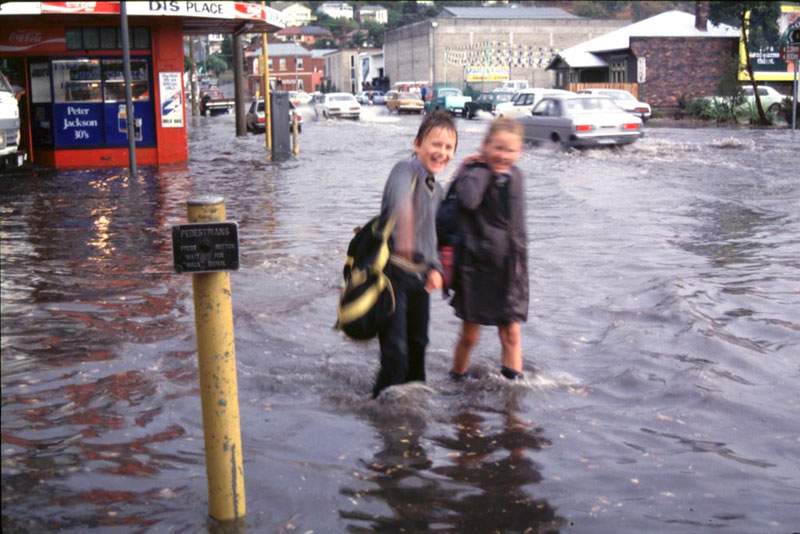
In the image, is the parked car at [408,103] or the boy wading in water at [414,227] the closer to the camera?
the boy wading in water at [414,227]

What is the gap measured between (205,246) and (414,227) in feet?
5.24

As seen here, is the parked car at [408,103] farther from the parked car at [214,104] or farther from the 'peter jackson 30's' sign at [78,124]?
the 'peter jackson 30's' sign at [78,124]

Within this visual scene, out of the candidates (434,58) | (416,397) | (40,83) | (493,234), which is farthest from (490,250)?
(434,58)

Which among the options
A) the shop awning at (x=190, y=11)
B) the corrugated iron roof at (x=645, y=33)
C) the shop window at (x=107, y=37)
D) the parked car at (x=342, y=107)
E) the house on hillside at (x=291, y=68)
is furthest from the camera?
the house on hillside at (x=291, y=68)

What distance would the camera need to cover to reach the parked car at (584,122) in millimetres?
23422

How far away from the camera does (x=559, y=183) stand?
1733 cm

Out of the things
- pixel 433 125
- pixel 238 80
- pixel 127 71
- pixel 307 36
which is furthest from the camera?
pixel 307 36

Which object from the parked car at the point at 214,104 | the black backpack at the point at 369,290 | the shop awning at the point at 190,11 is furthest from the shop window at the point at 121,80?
the parked car at the point at 214,104

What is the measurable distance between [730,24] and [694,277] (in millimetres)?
42141

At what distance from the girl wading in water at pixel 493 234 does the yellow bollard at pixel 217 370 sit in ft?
6.01

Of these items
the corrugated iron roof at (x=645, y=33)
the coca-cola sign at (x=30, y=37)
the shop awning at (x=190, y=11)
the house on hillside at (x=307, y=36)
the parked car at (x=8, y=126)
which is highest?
the house on hillside at (x=307, y=36)

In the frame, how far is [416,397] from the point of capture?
5.38m

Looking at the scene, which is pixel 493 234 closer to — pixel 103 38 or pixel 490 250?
pixel 490 250

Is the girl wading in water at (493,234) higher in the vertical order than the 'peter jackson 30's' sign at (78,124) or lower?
lower
